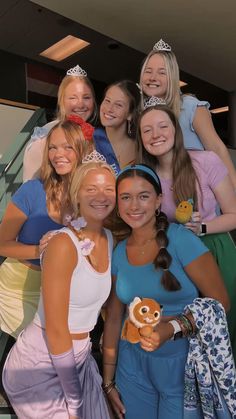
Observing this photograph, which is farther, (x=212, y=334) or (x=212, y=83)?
(x=212, y=83)

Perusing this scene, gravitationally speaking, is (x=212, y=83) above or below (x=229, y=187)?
above

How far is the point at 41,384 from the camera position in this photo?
4.85 feet

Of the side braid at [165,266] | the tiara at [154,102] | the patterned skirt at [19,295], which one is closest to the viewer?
the side braid at [165,266]

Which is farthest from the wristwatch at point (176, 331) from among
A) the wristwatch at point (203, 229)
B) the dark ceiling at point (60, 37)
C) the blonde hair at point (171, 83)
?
the dark ceiling at point (60, 37)

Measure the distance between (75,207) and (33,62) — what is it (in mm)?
8000

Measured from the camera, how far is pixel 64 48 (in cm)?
822

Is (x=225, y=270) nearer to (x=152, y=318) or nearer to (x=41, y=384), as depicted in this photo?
(x=152, y=318)

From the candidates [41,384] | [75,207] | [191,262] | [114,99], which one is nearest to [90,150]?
[75,207]

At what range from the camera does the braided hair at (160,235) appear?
60.8 inches

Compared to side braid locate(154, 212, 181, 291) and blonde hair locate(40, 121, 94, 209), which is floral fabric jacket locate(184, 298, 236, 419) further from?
blonde hair locate(40, 121, 94, 209)

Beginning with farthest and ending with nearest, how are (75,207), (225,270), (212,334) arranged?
(225,270)
(75,207)
(212,334)

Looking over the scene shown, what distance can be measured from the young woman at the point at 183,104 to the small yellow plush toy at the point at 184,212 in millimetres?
467

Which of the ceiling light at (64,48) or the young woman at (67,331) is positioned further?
the ceiling light at (64,48)

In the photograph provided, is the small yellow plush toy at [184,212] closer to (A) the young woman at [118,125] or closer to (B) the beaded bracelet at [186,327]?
(B) the beaded bracelet at [186,327]
